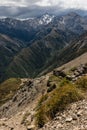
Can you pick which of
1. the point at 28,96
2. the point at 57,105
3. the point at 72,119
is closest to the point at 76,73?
the point at 28,96

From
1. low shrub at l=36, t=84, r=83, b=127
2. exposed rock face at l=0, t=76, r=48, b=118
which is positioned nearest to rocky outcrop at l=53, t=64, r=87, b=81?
exposed rock face at l=0, t=76, r=48, b=118

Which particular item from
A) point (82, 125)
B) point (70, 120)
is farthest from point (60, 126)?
point (82, 125)

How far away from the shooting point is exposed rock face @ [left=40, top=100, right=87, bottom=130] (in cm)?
1922

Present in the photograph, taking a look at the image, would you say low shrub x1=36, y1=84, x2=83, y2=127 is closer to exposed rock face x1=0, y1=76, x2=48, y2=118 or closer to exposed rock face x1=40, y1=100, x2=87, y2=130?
exposed rock face x1=40, y1=100, x2=87, y2=130

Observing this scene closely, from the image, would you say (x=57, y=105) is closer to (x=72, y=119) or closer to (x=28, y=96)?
(x=72, y=119)

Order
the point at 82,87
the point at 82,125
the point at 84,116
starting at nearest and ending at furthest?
the point at 82,125 < the point at 84,116 < the point at 82,87

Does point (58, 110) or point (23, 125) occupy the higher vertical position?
point (58, 110)

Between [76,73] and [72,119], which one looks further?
[76,73]

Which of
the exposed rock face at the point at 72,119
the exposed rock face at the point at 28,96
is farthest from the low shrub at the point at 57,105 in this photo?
the exposed rock face at the point at 28,96

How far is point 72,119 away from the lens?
805 inches

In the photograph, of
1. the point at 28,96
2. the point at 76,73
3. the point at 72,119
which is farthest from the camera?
the point at 28,96

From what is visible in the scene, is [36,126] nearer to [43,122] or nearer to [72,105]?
[43,122]

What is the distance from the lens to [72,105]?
2341cm

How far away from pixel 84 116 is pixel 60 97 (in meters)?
3.88
